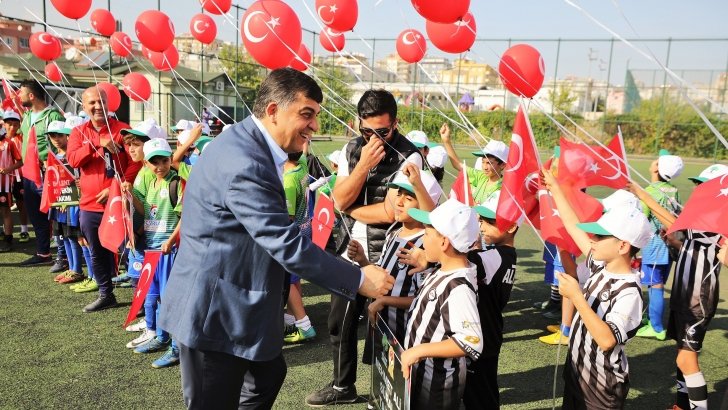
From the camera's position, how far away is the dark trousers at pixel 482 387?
310 centimetres

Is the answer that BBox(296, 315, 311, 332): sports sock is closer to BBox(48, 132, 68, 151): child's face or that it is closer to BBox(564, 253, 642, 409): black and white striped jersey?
BBox(564, 253, 642, 409): black and white striped jersey

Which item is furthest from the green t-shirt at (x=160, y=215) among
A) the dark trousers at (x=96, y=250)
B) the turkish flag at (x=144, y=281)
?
the dark trousers at (x=96, y=250)

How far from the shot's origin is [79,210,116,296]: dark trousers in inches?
209

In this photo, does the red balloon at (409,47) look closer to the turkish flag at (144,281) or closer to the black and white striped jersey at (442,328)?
the turkish flag at (144,281)

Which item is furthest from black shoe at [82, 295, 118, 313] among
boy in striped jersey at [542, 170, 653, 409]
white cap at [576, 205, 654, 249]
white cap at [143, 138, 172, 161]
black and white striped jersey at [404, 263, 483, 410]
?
white cap at [576, 205, 654, 249]

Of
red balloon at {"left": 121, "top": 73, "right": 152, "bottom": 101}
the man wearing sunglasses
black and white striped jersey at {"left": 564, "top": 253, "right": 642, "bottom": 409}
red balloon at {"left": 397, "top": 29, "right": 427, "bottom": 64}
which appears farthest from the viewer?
red balloon at {"left": 121, "top": 73, "right": 152, "bottom": 101}

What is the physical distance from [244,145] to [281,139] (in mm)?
184

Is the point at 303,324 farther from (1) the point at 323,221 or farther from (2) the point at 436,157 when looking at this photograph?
(2) the point at 436,157

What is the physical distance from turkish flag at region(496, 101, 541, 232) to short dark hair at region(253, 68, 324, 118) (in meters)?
1.23

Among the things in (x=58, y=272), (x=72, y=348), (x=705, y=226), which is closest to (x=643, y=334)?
(x=705, y=226)

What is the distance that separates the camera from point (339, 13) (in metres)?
4.77

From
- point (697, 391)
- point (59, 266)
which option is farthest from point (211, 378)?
point (59, 266)

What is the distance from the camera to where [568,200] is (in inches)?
122

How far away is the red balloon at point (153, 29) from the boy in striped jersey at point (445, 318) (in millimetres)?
4221
